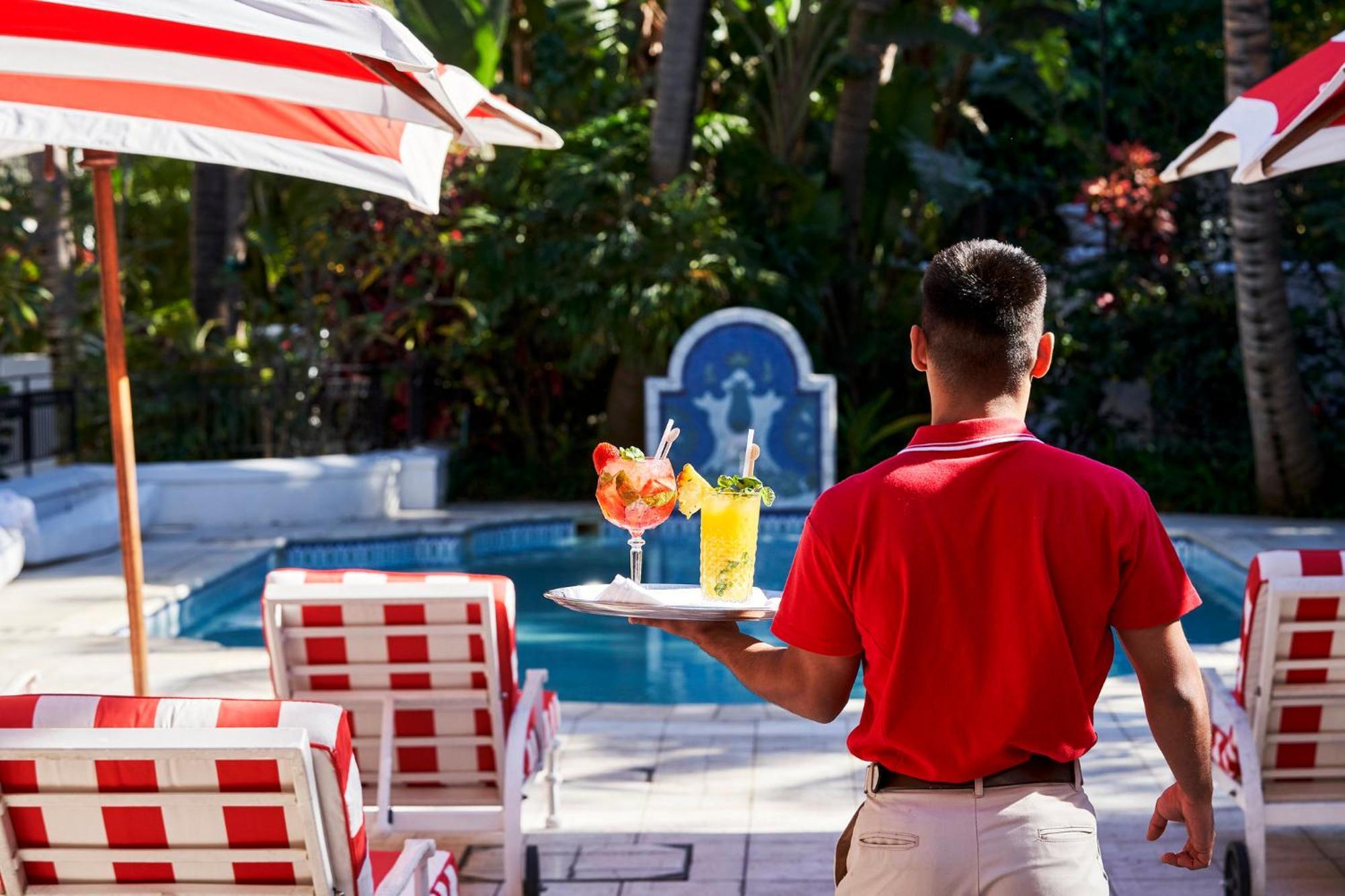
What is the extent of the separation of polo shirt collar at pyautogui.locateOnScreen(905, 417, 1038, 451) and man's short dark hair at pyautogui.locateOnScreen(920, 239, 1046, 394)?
5cm

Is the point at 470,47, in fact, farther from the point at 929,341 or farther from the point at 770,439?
the point at 929,341

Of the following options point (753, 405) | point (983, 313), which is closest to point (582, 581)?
point (753, 405)

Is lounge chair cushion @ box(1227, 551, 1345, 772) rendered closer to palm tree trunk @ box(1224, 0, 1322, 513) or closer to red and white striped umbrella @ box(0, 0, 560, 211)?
red and white striped umbrella @ box(0, 0, 560, 211)

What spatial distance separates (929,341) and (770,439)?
11168 millimetres

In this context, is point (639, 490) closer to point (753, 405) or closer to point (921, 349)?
point (921, 349)

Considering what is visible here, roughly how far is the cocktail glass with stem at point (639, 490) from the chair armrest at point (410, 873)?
2.43 ft

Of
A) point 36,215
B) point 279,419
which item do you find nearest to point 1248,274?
point 279,419

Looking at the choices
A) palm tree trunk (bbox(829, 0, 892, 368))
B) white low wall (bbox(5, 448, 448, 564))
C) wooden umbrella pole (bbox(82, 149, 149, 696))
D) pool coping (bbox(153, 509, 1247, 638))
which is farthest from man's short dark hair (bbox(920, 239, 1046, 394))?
palm tree trunk (bbox(829, 0, 892, 368))

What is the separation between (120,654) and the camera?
7.33 meters

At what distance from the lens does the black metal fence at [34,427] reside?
464 inches

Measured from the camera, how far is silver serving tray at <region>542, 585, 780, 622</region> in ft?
8.09

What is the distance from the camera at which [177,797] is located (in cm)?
264

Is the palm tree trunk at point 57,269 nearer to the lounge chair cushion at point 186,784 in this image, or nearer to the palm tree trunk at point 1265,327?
the palm tree trunk at point 1265,327

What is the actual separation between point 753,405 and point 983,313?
11.2m
